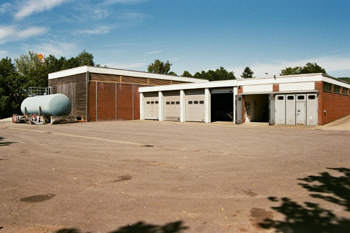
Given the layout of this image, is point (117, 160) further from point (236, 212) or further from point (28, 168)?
point (236, 212)

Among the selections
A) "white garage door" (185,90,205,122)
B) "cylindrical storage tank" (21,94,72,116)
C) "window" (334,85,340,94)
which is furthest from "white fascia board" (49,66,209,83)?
"window" (334,85,340,94)

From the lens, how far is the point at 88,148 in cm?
1271

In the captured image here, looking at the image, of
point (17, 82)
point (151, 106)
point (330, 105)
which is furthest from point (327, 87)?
point (17, 82)

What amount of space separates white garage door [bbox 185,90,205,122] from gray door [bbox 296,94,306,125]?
35.6 feet

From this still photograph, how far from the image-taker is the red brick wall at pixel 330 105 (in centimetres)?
2523

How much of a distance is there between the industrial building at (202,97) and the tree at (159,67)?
42909 mm

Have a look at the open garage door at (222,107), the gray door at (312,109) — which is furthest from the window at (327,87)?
the open garage door at (222,107)

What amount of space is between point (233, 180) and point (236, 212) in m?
2.17

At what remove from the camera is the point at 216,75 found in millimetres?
90312

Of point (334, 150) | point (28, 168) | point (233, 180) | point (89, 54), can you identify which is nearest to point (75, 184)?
point (28, 168)

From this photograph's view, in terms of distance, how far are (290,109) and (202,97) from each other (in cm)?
1047

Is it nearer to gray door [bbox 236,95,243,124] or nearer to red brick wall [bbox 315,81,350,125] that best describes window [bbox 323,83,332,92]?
red brick wall [bbox 315,81,350,125]

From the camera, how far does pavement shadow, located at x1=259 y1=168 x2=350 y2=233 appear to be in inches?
170

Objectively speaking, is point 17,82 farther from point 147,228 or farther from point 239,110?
point 147,228
